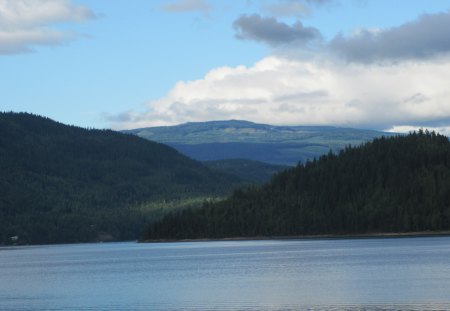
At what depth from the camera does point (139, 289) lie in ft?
458

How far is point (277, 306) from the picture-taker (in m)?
107

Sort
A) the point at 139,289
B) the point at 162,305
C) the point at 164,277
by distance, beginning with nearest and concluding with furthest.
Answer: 1. the point at 162,305
2. the point at 139,289
3. the point at 164,277

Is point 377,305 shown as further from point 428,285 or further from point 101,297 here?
point 101,297

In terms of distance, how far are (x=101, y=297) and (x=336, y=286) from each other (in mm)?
29402

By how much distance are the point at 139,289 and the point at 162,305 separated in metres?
25.7

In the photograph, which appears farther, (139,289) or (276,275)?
(276,275)

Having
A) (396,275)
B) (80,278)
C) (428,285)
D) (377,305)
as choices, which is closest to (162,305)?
(377,305)

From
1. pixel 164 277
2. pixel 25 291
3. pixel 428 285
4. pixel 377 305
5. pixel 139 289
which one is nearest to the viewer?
pixel 377 305

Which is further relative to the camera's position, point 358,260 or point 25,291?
point 358,260

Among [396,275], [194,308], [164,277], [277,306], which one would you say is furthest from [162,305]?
[164,277]

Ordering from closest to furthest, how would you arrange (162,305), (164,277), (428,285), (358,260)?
1. (162,305)
2. (428,285)
3. (164,277)
4. (358,260)

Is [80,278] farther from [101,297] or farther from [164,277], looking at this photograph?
[101,297]

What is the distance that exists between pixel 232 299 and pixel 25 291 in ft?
142

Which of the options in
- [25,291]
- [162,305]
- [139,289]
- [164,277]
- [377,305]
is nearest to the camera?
[377,305]
